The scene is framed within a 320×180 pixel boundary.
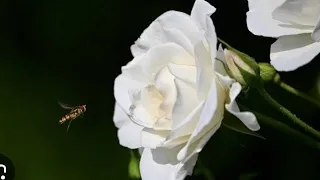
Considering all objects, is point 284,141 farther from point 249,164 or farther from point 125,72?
point 125,72

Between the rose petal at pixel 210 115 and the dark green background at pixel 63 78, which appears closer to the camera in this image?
the rose petal at pixel 210 115

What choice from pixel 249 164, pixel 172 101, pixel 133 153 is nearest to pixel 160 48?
pixel 172 101

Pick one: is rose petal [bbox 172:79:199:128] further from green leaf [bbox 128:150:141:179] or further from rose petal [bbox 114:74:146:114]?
green leaf [bbox 128:150:141:179]

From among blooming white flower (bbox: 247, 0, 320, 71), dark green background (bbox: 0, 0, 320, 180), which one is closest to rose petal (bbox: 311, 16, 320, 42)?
blooming white flower (bbox: 247, 0, 320, 71)

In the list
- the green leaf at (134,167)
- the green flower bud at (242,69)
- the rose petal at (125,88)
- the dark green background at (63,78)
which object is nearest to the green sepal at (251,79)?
the green flower bud at (242,69)

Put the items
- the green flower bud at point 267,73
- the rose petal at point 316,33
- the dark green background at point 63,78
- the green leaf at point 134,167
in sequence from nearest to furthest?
the rose petal at point 316,33, the green flower bud at point 267,73, the green leaf at point 134,167, the dark green background at point 63,78

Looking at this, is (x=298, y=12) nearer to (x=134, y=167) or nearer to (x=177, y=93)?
(x=177, y=93)

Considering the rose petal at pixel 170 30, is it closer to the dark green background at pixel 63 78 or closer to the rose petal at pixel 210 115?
the rose petal at pixel 210 115

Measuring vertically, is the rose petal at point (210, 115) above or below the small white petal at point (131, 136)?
above

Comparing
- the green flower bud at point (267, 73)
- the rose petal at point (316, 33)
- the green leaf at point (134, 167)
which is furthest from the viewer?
the green leaf at point (134, 167)
